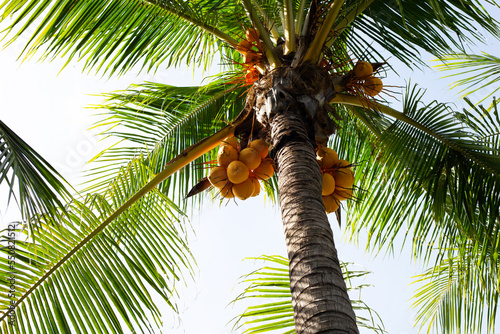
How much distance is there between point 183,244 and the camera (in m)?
3.54

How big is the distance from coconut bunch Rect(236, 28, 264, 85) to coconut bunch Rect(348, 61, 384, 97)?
0.66 meters

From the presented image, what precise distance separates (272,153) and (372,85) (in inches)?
38.1

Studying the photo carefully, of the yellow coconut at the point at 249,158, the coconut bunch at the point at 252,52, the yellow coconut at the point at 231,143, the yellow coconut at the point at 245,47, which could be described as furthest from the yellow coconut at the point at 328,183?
the yellow coconut at the point at 245,47

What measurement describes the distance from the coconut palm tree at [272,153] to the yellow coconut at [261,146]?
98 mm

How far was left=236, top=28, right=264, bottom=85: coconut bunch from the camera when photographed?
3420 millimetres

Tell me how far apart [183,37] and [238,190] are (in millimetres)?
1865

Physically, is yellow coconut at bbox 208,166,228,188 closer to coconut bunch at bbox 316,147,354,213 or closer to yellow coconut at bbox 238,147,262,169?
yellow coconut at bbox 238,147,262,169

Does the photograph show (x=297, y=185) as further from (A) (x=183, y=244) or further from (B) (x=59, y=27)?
(B) (x=59, y=27)

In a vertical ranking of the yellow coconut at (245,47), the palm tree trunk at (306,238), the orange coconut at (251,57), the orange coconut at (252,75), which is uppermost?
the yellow coconut at (245,47)

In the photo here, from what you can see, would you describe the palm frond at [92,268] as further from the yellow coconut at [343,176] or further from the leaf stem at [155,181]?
the yellow coconut at [343,176]

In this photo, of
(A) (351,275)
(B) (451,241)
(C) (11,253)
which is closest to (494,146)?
(B) (451,241)

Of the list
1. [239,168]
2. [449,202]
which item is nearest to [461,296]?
[449,202]

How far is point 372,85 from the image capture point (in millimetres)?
3336

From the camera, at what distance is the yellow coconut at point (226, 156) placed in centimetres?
300
